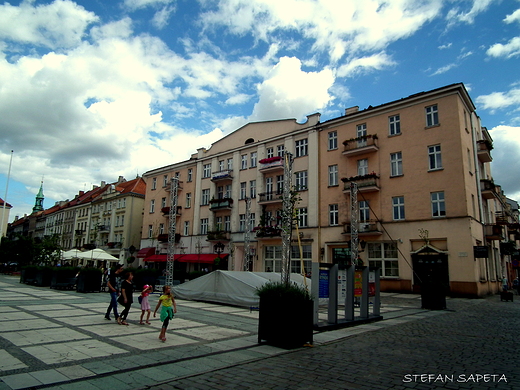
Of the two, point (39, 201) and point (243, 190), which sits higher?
point (39, 201)

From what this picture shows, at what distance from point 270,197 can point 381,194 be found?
11246 millimetres

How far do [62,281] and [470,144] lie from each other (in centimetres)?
3195

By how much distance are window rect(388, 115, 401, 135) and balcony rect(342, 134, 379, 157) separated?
4.37 ft

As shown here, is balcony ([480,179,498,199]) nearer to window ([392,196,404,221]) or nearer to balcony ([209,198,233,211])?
window ([392,196,404,221])

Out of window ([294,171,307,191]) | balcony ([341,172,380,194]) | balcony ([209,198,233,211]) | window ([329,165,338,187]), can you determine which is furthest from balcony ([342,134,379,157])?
balcony ([209,198,233,211])

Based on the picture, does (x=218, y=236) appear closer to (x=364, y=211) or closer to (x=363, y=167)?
(x=364, y=211)

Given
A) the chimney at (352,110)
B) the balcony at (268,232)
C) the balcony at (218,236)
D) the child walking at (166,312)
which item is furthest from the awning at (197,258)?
the child walking at (166,312)

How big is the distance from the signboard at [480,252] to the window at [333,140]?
14.2 m

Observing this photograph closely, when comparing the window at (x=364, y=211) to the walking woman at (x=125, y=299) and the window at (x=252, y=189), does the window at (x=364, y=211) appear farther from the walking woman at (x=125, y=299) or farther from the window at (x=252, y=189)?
the walking woman at (x=125, y=299)

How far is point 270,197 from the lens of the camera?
36812 mm

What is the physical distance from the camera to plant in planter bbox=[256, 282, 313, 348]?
8789mm

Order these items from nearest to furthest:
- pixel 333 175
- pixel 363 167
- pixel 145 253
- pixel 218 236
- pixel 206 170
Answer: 1. pixel 363 167
2. pixel 333 175
3. pixel 218 236
4. pixel 206 170
5. pixel 145 253

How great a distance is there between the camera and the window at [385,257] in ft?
92.8

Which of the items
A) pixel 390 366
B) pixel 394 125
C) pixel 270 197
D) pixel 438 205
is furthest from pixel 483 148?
pixel 390 366
